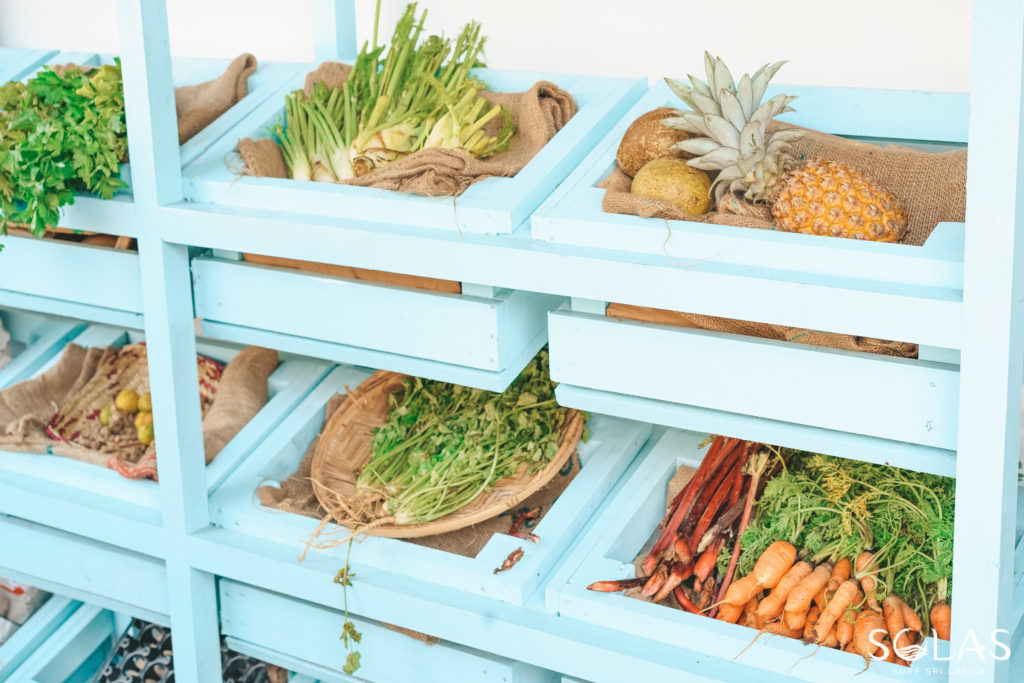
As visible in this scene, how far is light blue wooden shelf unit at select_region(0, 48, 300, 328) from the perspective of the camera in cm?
238

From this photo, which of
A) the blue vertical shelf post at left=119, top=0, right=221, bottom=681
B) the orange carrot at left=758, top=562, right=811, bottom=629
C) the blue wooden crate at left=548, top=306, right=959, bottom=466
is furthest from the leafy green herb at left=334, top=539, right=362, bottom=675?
the orange carrot at left=758, top=562, right=811, bottom=629

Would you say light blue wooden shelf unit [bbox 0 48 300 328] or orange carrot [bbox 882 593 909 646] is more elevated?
light blue wooden shelf unit [bbox 0 48 300 328]

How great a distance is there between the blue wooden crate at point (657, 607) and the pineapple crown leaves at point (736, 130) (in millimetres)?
744

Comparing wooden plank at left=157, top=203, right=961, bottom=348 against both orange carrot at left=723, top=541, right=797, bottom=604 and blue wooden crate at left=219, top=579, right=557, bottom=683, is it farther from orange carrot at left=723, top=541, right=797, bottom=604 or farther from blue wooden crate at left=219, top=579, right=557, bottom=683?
blue wooden crate at left=219, top=579, right=557, bottom=683

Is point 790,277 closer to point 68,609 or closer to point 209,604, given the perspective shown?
point 209,604

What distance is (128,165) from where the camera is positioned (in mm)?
2395

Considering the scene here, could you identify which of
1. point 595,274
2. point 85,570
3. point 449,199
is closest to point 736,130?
point 595,274

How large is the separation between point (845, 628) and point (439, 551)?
2.76 feet

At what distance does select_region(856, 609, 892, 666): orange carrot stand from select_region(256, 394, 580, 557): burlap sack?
0.73 metres

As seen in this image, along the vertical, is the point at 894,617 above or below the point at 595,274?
below

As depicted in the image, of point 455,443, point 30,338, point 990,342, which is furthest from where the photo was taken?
point 30,338

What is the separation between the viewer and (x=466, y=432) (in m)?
2.58

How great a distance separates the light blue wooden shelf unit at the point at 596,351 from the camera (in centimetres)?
163

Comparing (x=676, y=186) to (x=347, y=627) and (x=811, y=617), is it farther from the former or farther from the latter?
(x=347, y=627)
